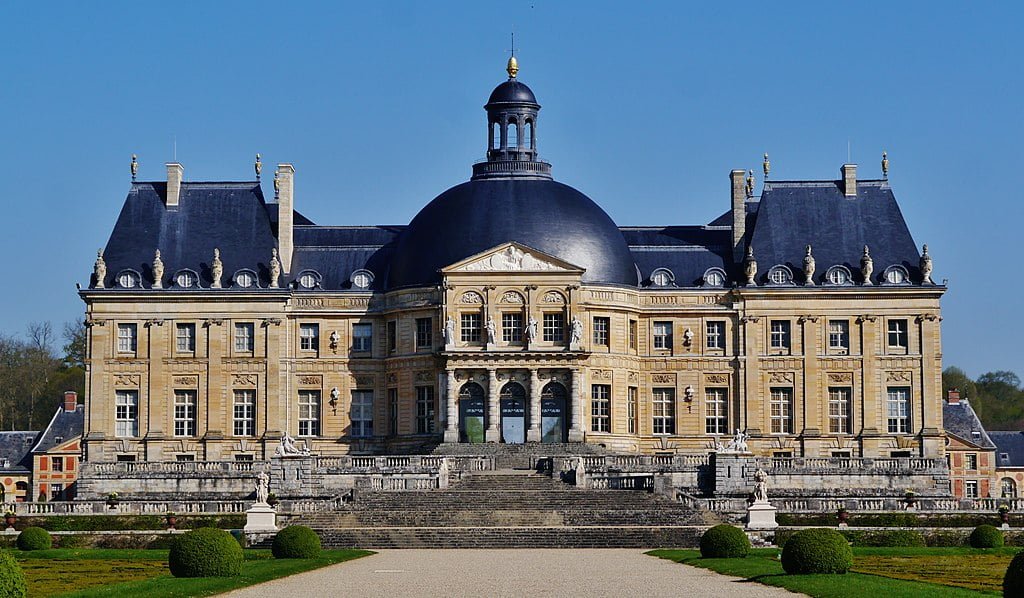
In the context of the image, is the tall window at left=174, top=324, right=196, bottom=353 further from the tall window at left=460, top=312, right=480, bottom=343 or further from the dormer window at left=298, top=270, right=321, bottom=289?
the tall window at left=460, top=312, right=480, bottom=343

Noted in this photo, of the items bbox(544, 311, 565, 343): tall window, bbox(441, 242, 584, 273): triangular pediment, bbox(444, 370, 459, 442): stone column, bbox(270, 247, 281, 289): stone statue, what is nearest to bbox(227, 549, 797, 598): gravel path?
bbox(444, 370, 459, 442): stone column

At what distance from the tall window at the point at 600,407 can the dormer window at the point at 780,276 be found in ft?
26.3

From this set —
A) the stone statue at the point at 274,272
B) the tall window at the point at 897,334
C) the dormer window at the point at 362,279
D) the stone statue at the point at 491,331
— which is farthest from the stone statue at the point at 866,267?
the stone statue at the point at 274,272

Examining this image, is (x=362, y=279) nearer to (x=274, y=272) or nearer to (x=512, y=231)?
(x=274, y=272)

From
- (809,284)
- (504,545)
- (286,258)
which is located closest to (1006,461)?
(809,284)

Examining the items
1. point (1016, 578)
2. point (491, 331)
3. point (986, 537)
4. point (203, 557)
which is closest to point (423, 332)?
point (491, 331)

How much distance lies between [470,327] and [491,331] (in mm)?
971

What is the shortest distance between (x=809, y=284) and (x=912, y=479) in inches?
459

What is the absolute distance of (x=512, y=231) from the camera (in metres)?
75.0

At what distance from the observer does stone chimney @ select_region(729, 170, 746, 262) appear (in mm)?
78625

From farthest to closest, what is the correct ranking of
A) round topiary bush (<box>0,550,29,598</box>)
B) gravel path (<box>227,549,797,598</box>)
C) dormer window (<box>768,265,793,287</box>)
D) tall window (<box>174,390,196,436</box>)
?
dormer window (<box>768,265,793,287</box>)
tall window (<box>174,390,196,436</box>)
gravel path (<box>227,549,797,598</box>)
round topiary bush (<box>0,550,29,598</box>)

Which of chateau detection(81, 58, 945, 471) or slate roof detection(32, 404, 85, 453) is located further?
slate roof detection(32, 404, 85, 453)

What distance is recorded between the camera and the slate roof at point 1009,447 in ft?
324

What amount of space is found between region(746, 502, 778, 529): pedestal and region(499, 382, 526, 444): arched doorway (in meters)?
19.5
